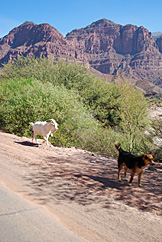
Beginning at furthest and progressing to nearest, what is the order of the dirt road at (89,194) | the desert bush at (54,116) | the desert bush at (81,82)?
the desert bush at (81,82)
the desert bush at (54,116)
the dirt road at (89,194)

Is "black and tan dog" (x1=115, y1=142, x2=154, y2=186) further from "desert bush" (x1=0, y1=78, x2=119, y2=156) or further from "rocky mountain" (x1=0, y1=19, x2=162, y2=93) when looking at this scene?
"rocky mountain" (x1=0, y1=19, x2=162, y2=93)

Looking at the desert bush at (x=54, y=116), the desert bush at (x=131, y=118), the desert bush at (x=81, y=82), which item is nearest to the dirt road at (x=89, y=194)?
the desert bush at (x=131, y=118)

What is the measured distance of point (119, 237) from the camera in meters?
3.57

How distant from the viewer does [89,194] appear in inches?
198

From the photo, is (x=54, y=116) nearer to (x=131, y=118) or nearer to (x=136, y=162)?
(x=131, y=118)

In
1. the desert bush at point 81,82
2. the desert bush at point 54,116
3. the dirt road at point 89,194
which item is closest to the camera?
the dirt road at point 89,194

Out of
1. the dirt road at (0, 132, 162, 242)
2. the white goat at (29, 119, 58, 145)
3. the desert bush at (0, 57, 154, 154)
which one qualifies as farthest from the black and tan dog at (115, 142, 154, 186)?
the desert bush at (0, 57, 154, 154)

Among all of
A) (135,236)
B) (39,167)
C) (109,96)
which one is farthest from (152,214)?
(109,96)

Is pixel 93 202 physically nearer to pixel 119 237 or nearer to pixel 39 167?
pixel 119 237

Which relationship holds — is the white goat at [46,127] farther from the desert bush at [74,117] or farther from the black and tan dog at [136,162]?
the black and tan dog at [136,162]

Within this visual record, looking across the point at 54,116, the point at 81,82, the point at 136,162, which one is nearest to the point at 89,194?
the point at 136,162

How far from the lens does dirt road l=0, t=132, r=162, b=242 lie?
3807mm

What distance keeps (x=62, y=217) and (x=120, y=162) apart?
7.54ft

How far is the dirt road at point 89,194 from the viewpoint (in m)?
3.81
